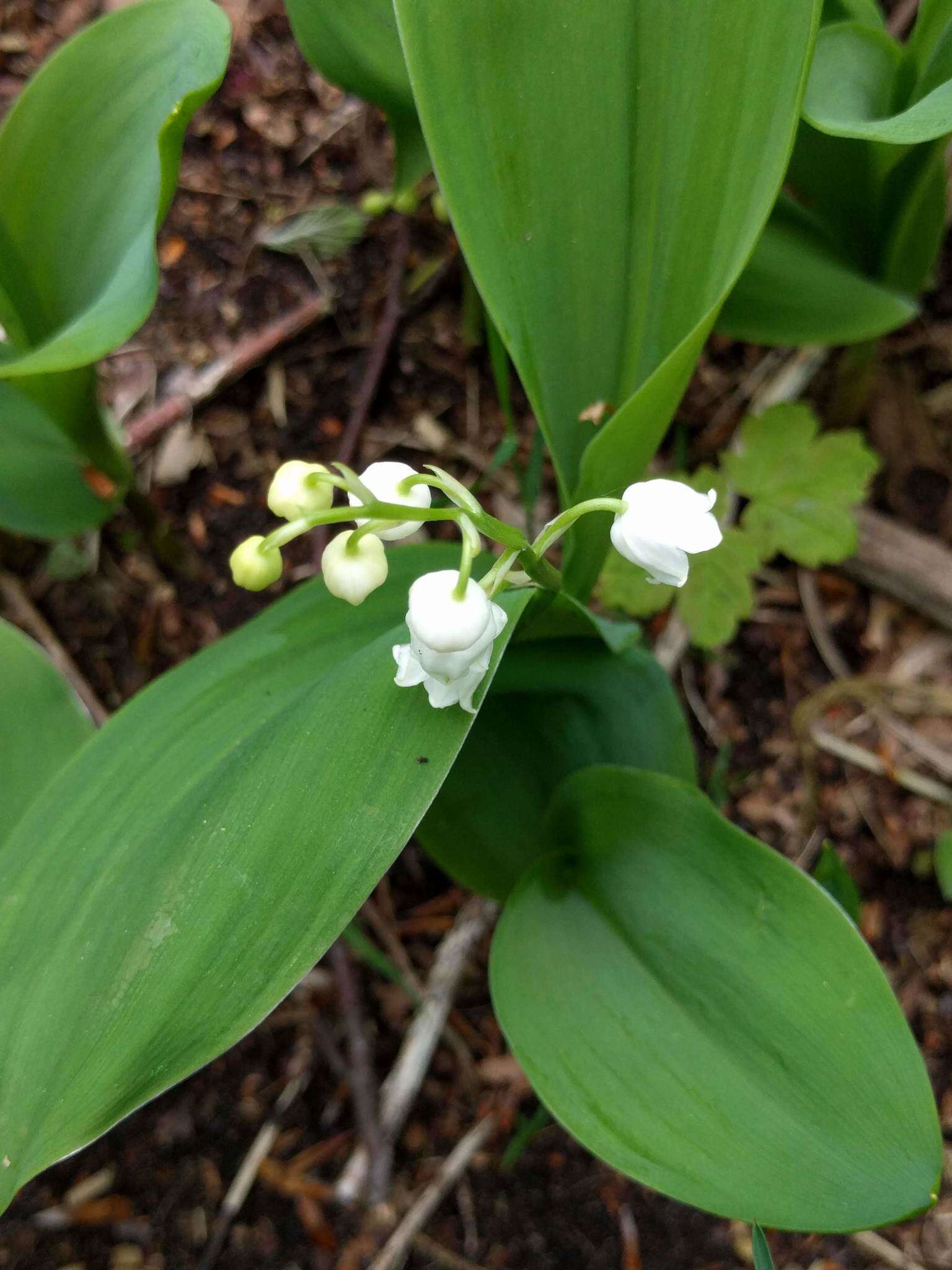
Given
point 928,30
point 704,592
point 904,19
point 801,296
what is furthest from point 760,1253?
point 904,19

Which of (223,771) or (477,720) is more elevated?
(223,771)

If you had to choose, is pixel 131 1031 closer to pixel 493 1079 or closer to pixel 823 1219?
pixel 823 1219

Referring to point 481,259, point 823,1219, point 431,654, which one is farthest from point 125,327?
point 823,1219

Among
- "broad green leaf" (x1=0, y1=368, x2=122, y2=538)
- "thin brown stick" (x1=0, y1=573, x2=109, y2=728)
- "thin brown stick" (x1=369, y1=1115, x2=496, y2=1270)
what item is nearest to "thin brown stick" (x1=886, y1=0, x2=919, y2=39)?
"broad green leaf" (x1=0, y1=368, x2=122, y2=538)

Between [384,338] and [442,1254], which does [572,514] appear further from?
[442,1254]

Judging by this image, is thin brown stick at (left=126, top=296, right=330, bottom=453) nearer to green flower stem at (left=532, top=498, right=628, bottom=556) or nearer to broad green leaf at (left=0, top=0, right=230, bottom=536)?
broad green leaf at (left=0, top=0, right=230, bottom=536)
